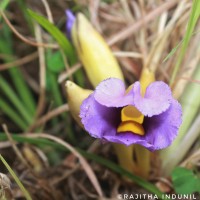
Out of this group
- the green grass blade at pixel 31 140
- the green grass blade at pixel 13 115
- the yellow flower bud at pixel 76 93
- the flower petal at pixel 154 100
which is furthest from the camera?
the green grass blade at pixel 13 115

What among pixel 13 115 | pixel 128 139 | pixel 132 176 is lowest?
Result: pixel 132 176

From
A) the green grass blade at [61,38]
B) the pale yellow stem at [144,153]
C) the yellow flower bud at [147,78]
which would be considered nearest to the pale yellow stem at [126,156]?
the pale yellow stem at [144,153]

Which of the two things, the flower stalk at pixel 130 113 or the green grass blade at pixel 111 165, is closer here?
the flower stalk at pixel 130 113

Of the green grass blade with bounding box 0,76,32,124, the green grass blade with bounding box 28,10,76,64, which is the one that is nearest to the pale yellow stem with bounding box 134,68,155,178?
the green grass blade with bounding box 28,10,76,64

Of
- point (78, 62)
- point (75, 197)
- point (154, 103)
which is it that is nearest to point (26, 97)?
point (78, 62)

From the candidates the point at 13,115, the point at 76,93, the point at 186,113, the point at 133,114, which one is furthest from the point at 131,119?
the point at 13,115

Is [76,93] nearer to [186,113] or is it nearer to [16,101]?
[186,113]

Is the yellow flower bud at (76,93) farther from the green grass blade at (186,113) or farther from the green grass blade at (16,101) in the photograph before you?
the green grass blade at (16,101)
